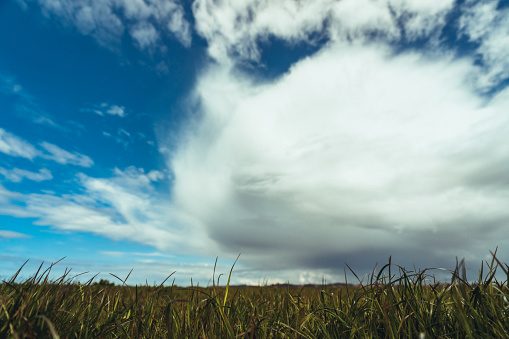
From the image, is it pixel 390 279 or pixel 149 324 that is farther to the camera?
pixel 149 324

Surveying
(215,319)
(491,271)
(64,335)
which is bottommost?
(64,335)

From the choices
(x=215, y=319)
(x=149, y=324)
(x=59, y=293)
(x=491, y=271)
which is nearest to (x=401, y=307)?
(x=491, y=271)

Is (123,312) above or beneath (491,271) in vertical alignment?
beneath

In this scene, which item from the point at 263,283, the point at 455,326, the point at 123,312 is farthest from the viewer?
the point at 263,283

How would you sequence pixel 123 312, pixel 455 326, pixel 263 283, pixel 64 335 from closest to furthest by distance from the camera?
pixel 64 335
pixel 455 326
pixel 123 312
pixel 263 283

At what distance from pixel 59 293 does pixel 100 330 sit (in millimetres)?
712

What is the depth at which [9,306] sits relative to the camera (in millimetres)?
2994

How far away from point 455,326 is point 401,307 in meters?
0.52

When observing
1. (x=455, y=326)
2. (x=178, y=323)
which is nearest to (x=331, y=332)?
(x=455, y=326)

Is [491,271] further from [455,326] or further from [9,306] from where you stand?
[9,306]

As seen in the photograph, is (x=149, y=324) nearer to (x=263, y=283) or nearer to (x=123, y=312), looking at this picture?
(x=123, y=312)

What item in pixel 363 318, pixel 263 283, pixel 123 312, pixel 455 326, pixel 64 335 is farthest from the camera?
pixel 263 283

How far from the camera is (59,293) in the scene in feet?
11.1

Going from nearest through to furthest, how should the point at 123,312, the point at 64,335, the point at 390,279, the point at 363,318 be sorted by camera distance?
1. the point at 64,335
2. the point at 390,279
3. the point at 363,318
4. the point at 123,312
